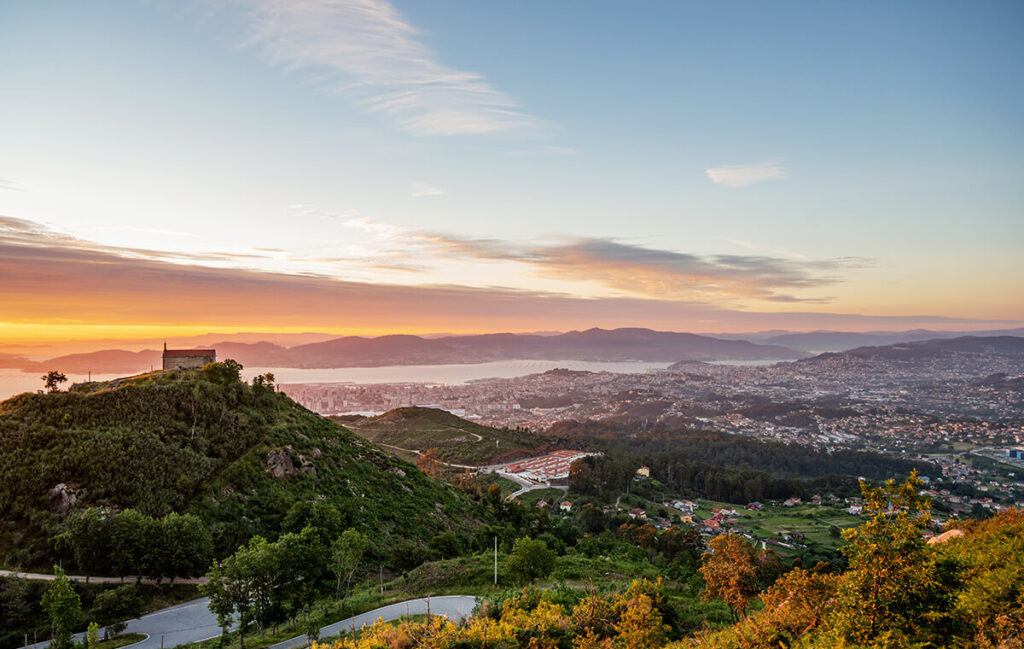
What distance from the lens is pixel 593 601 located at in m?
12.5

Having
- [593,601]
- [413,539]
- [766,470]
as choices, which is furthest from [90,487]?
[766,470]

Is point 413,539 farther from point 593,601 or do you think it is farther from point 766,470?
point 766,470

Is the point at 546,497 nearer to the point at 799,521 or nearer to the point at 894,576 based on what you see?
the point at 799,521

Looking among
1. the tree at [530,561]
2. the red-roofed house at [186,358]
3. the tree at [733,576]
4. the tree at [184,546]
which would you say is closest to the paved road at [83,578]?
the tree at [184,546]

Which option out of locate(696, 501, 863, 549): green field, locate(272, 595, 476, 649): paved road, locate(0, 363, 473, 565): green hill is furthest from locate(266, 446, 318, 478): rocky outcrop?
locate(696, 501, 863, 549): green field

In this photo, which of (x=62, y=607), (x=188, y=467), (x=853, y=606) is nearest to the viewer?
(x=853, y=606)

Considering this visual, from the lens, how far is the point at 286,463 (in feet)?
98.5

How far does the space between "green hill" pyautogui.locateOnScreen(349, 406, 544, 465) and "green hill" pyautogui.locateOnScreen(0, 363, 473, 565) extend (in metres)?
36.2

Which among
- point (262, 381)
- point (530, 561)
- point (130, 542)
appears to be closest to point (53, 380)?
point (262, 381)

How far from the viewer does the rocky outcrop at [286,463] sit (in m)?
29.3

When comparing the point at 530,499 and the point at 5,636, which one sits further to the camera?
the point at 530,499

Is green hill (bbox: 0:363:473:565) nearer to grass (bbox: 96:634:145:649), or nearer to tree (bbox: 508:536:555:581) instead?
grass (bbox: 96:634:145:649)

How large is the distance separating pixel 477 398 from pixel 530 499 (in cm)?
9921

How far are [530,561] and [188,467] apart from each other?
20.2m
